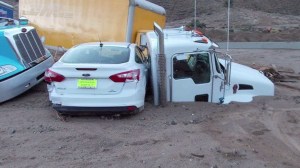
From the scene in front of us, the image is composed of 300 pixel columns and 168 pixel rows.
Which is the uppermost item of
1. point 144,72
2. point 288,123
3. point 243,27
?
point 144,72

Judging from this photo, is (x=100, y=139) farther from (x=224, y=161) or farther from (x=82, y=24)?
(x=82, y=24)

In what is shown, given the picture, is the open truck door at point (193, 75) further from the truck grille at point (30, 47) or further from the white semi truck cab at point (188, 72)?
the truck grille at point (30, 47)

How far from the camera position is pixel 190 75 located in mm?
8578

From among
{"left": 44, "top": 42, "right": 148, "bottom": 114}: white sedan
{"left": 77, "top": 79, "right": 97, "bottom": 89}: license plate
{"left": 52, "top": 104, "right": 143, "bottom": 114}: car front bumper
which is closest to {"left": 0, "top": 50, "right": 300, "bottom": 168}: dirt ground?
{"left": 52, "top": 104, "right": 143, "bottom": 114}: car front bumper

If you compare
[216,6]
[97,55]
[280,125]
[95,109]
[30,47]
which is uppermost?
[97,55]

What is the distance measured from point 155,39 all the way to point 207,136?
3.26 metres

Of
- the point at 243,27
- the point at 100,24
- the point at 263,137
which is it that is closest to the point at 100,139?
the point at 263,137

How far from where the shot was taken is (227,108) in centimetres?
855

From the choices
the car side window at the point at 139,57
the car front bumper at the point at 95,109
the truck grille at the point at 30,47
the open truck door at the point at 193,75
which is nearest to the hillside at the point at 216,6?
the truck grille at the point at 30,47

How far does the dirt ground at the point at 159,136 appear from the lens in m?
5.74

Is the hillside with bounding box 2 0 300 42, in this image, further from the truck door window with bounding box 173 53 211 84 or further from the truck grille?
the truck door window with bounding box 173 53 211 84

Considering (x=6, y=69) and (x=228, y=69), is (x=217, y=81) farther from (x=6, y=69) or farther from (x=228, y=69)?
(x=6, y=69)

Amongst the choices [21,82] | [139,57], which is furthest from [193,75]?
[21,82]

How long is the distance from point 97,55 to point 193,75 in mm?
1818
